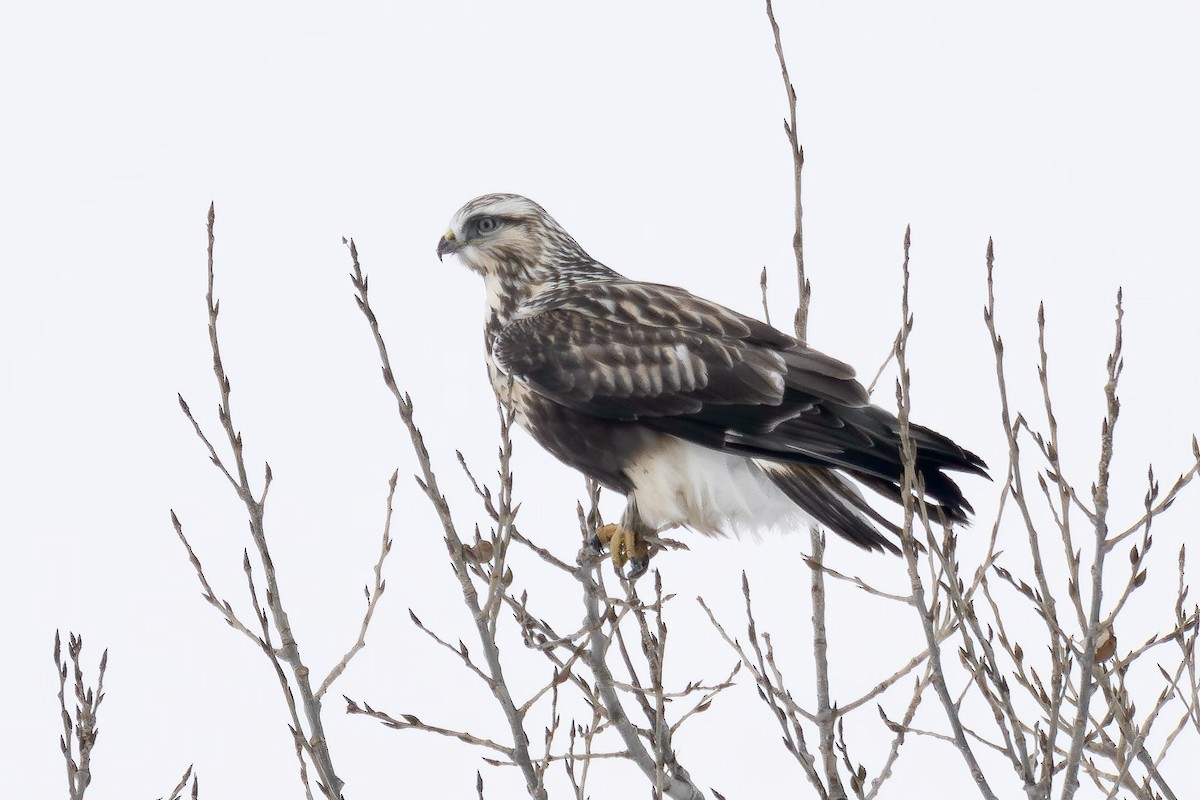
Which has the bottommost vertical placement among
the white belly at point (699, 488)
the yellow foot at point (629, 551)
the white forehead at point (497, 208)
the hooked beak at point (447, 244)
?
the yellow foot at point (629, 551)

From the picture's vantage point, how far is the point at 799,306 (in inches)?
203

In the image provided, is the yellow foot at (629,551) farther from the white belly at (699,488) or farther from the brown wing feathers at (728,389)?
the brown wing feathers at (728,389)

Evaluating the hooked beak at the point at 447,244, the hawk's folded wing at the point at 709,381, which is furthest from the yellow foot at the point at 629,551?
the hooked beak at the point at 447,244

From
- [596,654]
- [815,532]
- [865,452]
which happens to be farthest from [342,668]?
[815,532]

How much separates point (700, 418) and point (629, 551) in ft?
1.97

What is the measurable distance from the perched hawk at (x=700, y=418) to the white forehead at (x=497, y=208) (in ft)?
3.15

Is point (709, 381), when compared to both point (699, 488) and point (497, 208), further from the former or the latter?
point (497, 208)

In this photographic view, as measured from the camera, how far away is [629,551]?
5379 millimetres

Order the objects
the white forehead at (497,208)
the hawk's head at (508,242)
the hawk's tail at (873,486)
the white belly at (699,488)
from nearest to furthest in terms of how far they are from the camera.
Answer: the hawk's tail at (873,486) → the white belly at (699,488) → the hawk's head at (508,242) → the white forehead at (497,208)

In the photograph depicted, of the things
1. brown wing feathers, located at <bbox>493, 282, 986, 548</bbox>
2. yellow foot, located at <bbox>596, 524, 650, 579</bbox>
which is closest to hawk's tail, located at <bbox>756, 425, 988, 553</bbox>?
brown wing feathers, located at <bbox>493, 282, 986, 548</bbox>

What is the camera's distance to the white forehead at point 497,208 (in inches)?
267

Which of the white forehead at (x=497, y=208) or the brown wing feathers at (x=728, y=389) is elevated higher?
the white forehead at (x=497, y=208)

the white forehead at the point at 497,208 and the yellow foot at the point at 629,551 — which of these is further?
the white forehead at the point at 497,208

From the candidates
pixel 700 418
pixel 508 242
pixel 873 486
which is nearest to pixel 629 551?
pixel 700 418
